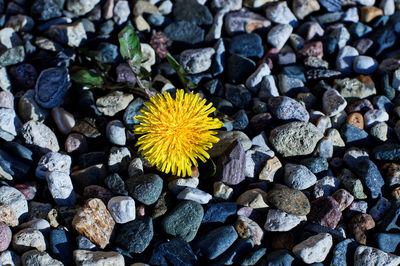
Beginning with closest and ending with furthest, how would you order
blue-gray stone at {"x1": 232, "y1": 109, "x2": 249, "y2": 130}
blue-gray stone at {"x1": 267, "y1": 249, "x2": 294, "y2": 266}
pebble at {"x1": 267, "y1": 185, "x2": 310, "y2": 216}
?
blue-gray stone at {"x1": 267, "y1": 249, "x2": 294, "y2": 266}
pebble at {"x1": 267, "y1": 185, "x2": 310, "y2": 216}
blue-gray stone at {"x1": 232, "y1": 109, "x2": 249, "y2": 130}

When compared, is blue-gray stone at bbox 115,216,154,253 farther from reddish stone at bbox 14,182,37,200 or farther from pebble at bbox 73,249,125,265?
reddish stone at bbox 14,182,37,200

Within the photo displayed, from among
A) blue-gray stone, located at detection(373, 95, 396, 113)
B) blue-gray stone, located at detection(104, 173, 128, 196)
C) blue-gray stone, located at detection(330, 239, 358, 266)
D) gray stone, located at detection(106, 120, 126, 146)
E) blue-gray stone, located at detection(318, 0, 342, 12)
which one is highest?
blue-gray stone, located at detection(318, 0, 342, 12)

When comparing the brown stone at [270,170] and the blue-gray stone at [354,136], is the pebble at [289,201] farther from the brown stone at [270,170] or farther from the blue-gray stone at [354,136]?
the blue-gray stone at [354,136]

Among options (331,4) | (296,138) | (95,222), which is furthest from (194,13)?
(95,222)

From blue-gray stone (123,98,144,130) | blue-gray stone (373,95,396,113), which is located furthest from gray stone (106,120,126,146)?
blue-gray stone (373,95,396,113)

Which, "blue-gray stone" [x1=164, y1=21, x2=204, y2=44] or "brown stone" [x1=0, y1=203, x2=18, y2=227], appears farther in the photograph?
"blue-gray stone" [x1=164, y1=21, x2=204, y2=44]

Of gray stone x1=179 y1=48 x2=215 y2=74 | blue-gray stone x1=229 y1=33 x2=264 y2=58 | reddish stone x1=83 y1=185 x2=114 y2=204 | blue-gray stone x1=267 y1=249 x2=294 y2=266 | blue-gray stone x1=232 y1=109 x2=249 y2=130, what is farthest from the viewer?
blue-gray stone x1=229 y1=33 x2=264 y2=58
